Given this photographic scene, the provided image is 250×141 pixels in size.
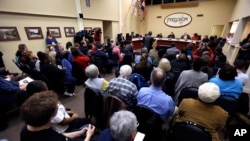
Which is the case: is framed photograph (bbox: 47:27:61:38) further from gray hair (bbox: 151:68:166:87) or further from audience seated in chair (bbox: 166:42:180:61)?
gray hair (bbox: 151:68:166:87)

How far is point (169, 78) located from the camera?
112 inches

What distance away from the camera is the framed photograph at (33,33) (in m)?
5.05

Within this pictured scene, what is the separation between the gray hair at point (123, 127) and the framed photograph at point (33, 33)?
5656 millimetres

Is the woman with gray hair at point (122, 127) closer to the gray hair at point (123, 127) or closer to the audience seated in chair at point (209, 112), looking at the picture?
the gray hair at point (123, 127)

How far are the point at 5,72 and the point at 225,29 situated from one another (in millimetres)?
12307

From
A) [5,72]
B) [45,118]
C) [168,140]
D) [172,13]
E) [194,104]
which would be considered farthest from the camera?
[172,13]

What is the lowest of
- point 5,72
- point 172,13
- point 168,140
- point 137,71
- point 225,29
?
point 168,140

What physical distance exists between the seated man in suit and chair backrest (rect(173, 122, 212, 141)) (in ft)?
1.07

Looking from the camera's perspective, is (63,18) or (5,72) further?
(63,18)

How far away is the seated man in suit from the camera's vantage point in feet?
5.26

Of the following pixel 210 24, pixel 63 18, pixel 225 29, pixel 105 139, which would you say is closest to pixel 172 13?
pixel 210 24

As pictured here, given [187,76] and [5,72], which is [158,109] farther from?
[5,72]

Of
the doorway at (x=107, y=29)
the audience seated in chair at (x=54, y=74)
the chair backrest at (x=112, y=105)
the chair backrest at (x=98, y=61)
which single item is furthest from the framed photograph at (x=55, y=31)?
the chair backrest at (x=112, y=105)

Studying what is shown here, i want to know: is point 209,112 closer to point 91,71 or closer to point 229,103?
point 229,103
